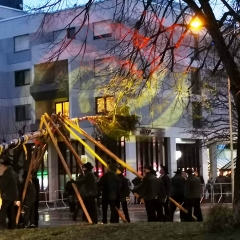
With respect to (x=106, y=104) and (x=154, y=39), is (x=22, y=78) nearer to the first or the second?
(x=106, y=104)

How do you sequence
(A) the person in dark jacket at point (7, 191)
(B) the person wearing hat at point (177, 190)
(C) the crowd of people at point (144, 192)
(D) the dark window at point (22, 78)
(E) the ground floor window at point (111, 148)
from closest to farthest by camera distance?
(A) the person in dark jacket at point (7, 191), (C) the crowd of people at point (144, 192), (B) the person wearing hat at point (177, 190), (E) the ground floor window at point (111, 148), (D) the dark window at point (22, 78)

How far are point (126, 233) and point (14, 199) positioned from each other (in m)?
4.39

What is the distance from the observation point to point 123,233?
12.2 meters

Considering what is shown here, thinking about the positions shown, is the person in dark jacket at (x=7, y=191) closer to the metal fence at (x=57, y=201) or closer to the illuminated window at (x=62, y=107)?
the metal fence at (x=57, y=201)

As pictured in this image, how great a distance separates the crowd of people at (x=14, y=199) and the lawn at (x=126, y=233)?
5.06ft

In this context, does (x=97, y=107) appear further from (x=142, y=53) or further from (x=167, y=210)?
(x=142, y=53)

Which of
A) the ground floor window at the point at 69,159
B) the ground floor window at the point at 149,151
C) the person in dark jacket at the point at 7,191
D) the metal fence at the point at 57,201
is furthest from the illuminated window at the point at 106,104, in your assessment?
the metal fence at the point at 57,201

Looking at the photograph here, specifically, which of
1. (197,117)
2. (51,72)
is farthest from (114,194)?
(51,72)

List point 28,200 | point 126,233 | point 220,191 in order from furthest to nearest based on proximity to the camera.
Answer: point 220,191 → point 28,200 → point 126,233

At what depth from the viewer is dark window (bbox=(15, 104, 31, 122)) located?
1711 inches

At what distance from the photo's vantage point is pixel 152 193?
1731cm

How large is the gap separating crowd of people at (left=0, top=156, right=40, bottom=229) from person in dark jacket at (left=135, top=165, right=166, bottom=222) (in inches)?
116

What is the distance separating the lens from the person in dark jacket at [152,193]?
56.7 ft

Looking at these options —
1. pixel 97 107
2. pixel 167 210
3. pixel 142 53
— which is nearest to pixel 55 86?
pixel 97 107
